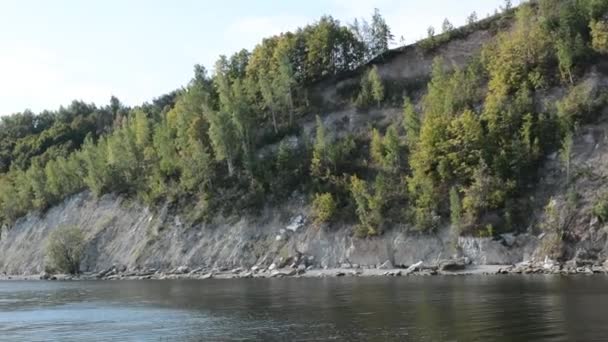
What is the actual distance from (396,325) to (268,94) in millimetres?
92231

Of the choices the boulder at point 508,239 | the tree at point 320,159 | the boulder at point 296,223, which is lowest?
the boulder at point 508,239

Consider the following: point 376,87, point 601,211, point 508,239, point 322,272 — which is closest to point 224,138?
point 376,87

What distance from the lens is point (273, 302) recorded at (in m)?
55.3

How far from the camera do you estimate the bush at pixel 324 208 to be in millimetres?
100062

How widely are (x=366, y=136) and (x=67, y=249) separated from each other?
56344mm

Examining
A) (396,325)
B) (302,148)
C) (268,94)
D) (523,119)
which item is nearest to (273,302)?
(396,325)

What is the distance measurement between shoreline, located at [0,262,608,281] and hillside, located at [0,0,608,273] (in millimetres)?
2604

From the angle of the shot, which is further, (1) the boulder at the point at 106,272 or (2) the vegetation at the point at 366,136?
(1) the boulder at the point at 106,272

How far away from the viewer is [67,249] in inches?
4766

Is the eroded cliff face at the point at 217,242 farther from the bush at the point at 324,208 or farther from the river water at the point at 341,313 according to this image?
the river water at the point at 341,313

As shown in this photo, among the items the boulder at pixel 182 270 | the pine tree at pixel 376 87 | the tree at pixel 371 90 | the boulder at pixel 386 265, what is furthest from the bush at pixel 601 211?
the boulder at pixel 182 270

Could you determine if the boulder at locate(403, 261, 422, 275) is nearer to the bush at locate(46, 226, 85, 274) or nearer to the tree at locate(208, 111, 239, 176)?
the tree at locate(208, 111, 239, 176)

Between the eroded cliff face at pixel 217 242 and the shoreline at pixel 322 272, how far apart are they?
6.95 feet

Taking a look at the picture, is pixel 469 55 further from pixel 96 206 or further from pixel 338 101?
pixel 96 206
